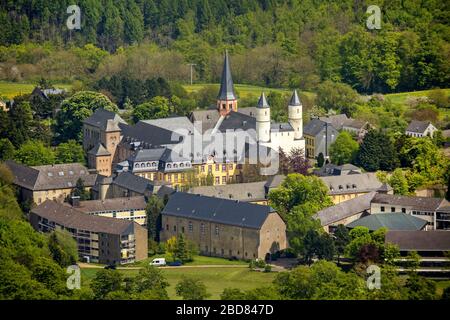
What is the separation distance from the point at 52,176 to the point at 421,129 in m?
21.2

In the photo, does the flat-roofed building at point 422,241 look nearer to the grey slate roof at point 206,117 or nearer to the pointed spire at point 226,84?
the grey slate roof at point 206,117

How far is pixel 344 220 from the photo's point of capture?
3374 inches

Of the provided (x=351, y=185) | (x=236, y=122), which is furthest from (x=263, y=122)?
(x=351, y=185)

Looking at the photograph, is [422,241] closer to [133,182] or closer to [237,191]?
[237,191]

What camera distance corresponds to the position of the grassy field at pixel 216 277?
77600mm

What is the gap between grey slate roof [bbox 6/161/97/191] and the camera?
92000 mm

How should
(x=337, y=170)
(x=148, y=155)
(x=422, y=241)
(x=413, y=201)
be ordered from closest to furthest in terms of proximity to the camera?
1. (x=422, y=241)
2. (x=413, y=201)
3. (x=337, y=170)
4. (x=148, y=155)

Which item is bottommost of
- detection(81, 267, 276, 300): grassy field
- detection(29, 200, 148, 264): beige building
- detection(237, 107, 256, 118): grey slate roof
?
detection(81, 267, 276, 300): grassy field

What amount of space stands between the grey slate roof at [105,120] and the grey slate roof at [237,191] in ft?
38.3

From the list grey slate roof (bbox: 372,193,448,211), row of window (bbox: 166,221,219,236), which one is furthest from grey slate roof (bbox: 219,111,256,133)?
row of window (bbox: 166,221,219,236)

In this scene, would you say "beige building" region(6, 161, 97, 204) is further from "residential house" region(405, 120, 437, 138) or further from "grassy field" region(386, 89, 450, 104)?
"grassy field" region(386, 89, 450, 104)

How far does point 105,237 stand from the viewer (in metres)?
83.3
